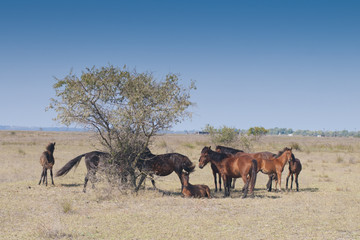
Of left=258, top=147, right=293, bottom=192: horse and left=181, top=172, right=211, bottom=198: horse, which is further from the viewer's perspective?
left=258, top=147, right=293, bottom=192: horse

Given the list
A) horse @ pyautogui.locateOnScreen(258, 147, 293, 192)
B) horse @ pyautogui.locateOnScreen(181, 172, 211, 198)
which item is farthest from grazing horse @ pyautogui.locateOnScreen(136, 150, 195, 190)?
horse @ pyautogui.locateOnScreen(258, 147, 293, 192)

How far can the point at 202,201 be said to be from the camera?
455 inches

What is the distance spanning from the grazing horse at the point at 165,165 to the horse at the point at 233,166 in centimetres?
60

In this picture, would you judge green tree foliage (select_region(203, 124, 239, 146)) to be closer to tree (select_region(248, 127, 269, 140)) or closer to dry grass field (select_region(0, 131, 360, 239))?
tree (select_region(248, 127, 269, 140))

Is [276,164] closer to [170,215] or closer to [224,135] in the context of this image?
[170,215]

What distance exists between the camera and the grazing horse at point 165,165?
13000 mm

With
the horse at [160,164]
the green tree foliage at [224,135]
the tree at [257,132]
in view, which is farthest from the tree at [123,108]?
the tree at [257,132]

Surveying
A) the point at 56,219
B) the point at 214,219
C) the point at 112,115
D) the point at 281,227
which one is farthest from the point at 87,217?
the point at 281,227

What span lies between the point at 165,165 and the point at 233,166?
2.53 metres

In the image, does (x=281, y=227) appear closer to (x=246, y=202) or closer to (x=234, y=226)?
(x=234, y=226)

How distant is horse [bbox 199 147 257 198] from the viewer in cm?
1227

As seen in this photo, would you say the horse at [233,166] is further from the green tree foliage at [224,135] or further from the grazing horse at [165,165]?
the green tree foliage at [224,135]

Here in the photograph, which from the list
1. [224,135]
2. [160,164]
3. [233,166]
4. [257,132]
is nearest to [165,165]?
[160,164]

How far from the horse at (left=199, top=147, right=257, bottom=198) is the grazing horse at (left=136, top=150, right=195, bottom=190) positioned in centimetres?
60
